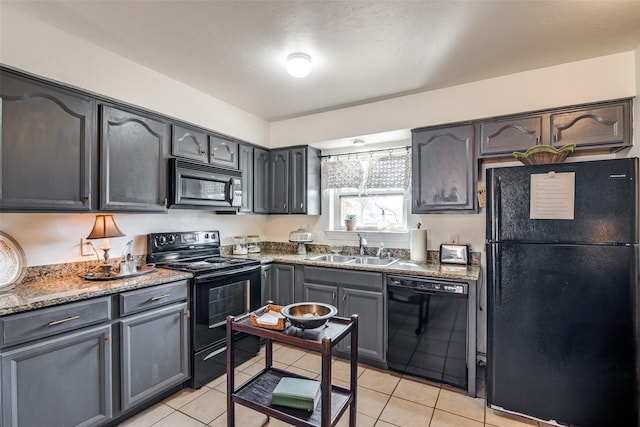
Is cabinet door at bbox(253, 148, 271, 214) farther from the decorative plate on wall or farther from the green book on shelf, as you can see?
the green book on shelf

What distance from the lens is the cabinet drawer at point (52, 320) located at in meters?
1.49

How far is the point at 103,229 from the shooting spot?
2182mm

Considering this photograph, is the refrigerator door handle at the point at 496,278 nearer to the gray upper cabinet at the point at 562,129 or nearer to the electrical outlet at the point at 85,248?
the gray upper cabinet at the point at 562,129

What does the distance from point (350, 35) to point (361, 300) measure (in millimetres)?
2079

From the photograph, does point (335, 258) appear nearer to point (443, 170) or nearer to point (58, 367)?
point (443, 170)

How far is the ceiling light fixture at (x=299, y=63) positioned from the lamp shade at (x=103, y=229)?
1731 millimetres

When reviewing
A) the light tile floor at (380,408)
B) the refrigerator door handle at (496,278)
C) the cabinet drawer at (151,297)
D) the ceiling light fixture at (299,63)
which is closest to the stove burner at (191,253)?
the cabinet drawer at (151,297)

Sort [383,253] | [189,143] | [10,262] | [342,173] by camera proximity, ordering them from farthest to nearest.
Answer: [342,173]
[383,253]
[189,143]
[10,262]

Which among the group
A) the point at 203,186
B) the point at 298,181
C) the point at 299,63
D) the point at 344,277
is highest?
the point at 299,63

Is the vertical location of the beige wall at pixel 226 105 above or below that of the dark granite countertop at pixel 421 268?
above

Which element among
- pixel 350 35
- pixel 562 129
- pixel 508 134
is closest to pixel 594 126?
pixel 562 129

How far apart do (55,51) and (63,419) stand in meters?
2.17

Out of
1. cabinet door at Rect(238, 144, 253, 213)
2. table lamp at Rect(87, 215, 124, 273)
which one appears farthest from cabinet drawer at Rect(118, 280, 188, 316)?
cabinet door at Rect(238, 144, 253, 213)

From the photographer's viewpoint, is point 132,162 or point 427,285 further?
point 427,285
